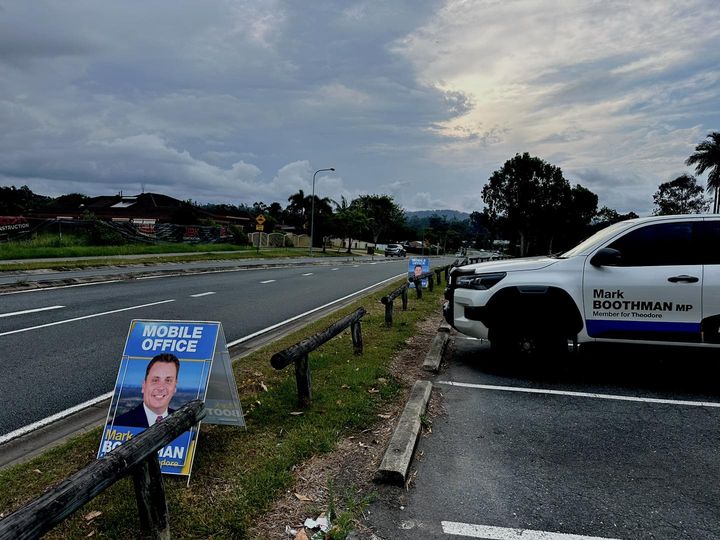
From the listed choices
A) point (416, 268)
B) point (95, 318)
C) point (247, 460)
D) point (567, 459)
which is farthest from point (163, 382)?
point (416, 268)

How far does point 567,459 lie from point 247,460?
2.60 m

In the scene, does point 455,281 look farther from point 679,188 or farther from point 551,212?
point 679,188

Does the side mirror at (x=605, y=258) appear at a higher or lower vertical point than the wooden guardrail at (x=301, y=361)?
higher

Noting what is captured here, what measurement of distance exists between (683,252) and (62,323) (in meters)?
9.91

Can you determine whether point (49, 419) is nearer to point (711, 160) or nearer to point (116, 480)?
point (116, 480)

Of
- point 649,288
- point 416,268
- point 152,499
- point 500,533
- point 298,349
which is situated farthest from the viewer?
point 416,268

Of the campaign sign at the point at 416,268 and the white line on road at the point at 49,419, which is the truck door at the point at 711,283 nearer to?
the white line on road at the point at 49,419

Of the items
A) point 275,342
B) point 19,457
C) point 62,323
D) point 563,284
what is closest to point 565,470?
point 563,284

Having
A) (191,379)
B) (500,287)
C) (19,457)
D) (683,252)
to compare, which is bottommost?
(19,457)

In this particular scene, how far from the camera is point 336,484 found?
3592mm

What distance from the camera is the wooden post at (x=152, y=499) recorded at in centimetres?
273

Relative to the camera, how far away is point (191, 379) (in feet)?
12.4

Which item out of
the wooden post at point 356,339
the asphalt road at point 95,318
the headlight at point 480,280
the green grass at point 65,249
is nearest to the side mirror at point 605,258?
the headlight at point 480,280

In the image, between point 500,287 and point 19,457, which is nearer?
point 19,457
